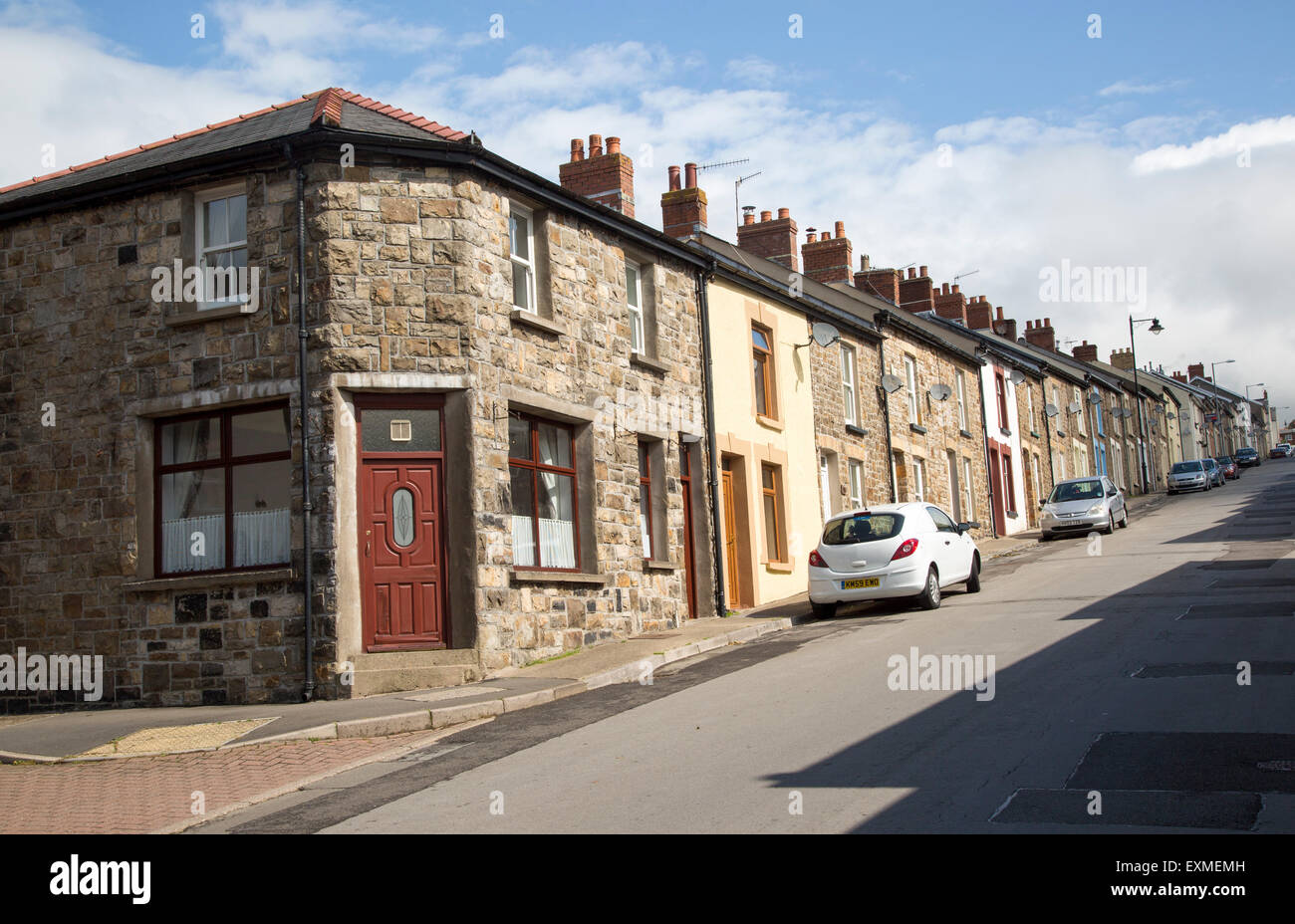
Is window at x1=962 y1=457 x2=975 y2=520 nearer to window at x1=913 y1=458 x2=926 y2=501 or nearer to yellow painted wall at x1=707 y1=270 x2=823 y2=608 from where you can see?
window at x1=913 y1=458 x2=926 y2=501

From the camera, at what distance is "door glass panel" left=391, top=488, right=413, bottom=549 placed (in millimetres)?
13953

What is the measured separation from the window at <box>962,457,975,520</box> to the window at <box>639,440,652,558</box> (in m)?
18.8

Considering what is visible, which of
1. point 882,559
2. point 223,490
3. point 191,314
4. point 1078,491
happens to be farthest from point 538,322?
point 1078,491

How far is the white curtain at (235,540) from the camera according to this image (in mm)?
14031

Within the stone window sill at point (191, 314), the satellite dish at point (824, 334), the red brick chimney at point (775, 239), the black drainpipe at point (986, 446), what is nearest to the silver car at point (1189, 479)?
the black drainpipe at point (986, 446)

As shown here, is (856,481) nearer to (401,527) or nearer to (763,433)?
(763,433)

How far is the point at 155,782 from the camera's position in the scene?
32.9 feet

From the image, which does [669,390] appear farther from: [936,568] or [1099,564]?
[1099,564]

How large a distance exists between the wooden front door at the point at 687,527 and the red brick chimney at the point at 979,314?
34270 mm

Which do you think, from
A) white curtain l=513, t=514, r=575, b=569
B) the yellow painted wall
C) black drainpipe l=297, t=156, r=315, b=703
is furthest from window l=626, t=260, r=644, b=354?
black drainpipe l=297, t=156, r=315, b=703

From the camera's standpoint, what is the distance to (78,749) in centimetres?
1145
